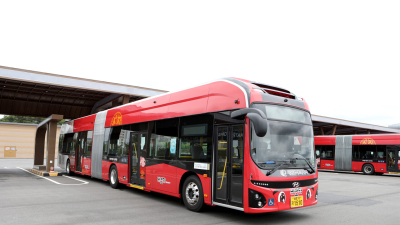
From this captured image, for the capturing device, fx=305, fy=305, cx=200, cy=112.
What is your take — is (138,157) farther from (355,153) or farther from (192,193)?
(355,153)

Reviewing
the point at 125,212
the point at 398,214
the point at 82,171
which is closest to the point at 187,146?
the point at 125,212

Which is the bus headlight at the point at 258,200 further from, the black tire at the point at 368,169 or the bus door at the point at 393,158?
the black tire at the point at 368,169

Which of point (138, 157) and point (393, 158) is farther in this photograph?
point (393, 158)

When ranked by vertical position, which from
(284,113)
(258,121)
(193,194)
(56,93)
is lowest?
(193,194)

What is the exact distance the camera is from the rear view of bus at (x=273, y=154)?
6176 millimetres

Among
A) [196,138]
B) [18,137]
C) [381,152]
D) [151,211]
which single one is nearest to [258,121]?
[196,138]

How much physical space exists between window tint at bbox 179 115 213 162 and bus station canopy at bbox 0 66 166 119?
11.8 m

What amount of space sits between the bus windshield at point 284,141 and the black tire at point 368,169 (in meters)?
18.2

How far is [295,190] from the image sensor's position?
6512 millimetres

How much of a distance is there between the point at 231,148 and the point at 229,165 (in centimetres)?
Result: 38

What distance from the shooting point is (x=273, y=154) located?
6.42 m

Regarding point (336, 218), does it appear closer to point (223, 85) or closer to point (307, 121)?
point (307, 121)

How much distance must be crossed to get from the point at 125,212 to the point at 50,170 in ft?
41.5

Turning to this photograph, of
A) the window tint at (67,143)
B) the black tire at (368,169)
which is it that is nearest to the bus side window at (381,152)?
the black tire at (368,169)
